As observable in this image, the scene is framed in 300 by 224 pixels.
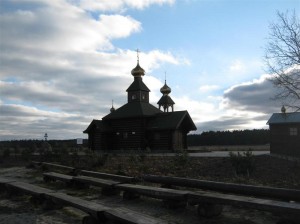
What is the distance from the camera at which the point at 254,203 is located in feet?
21.0

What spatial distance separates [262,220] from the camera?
695cm

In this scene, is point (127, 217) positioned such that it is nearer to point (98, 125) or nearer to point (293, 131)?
point (293, 131)

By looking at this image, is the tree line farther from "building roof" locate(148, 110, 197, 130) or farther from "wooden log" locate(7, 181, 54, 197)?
"wooden log" locate(7, 181, 54, 197)

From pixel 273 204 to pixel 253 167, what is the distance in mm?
9215

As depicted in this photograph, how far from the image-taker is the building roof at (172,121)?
3386 cm

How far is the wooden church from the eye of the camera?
34.5 meters

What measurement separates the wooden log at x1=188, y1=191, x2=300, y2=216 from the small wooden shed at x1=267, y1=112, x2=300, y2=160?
72.7ft

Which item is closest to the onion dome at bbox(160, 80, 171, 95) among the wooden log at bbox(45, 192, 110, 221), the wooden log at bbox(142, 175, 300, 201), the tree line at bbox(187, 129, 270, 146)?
the tree line at bbox(187, 129, 270, 146)

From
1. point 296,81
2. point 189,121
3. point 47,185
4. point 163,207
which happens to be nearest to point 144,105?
point 189,121

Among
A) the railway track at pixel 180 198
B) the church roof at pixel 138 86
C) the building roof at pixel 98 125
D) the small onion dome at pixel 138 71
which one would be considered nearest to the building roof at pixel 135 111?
Answer: the building roof at pixel 98 125

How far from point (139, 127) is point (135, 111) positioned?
1919 mm

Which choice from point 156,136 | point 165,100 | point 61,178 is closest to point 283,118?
point 156,136

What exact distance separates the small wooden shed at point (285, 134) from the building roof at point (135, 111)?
11879mm

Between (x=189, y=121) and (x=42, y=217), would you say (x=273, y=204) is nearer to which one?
(x=42, y=217)
